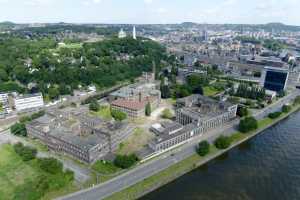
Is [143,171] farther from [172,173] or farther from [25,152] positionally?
[25,152]

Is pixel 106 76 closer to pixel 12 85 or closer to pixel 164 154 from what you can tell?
pixel 12 85

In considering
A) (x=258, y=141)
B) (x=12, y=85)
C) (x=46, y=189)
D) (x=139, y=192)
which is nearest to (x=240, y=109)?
(x=258, y=141)

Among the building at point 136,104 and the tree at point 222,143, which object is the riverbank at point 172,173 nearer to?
the tree at point 222,143

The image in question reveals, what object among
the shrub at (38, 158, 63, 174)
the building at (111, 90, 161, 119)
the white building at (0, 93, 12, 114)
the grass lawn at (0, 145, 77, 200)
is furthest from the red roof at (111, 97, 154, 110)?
the white building at (0, 93, 12, 114)

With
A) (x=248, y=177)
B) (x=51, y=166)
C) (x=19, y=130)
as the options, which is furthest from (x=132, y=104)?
(x=248, y=177)

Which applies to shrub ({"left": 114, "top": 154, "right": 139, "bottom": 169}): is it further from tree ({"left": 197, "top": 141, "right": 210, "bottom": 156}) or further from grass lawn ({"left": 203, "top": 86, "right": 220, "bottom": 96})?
grass lawn ({"left": 203, "top": 86, "right": 220, "bottom": 96})
